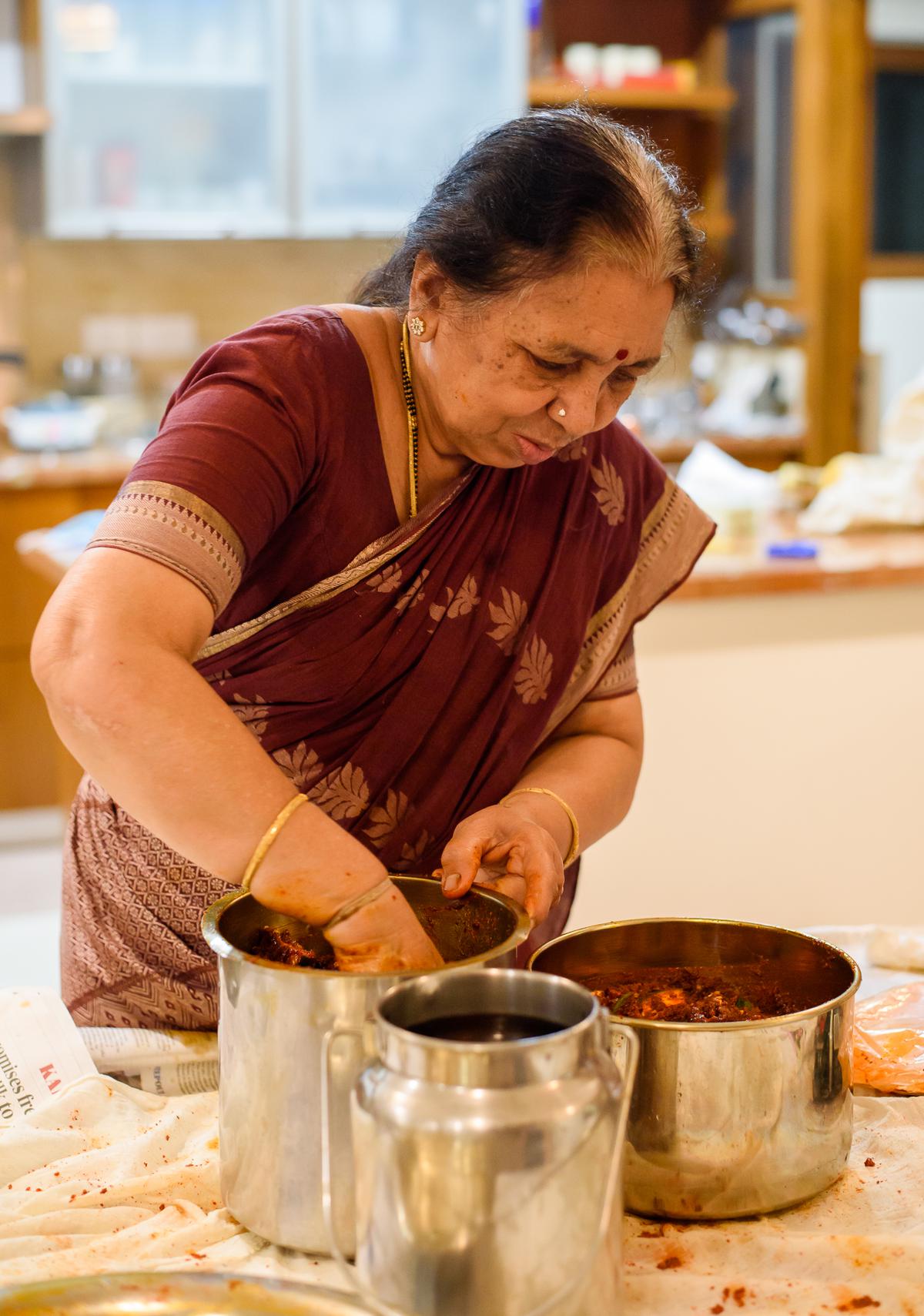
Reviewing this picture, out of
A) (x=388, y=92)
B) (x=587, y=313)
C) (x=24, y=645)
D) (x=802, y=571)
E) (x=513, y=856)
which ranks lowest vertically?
(x=24, y=645)

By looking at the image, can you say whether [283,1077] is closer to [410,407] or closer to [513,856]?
[513,856]

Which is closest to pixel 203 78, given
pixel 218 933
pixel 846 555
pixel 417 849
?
pixel 846 555

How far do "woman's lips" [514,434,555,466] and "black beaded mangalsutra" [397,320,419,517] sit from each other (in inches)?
3.9

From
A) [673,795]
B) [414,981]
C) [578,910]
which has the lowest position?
[578,910]

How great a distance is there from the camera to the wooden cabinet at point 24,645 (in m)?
3.90

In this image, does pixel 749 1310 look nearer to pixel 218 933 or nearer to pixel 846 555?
pixel 218 933

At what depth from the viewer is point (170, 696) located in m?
0.93

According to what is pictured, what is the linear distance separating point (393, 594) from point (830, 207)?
12.6 ft

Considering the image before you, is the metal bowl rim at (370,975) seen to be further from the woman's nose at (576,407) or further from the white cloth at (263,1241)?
the woman's nose at (576,407)

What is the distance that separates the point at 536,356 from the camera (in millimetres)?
1105

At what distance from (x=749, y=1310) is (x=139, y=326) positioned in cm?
437

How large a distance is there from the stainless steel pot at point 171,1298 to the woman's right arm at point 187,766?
20 centimetres

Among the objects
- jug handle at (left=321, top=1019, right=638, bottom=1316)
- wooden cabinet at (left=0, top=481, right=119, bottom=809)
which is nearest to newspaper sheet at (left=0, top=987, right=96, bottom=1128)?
jug handle at (left=321, top=1019, right=638, bottom=1316)

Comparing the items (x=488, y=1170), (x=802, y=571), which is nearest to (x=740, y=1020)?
(x=488, y=1170)
